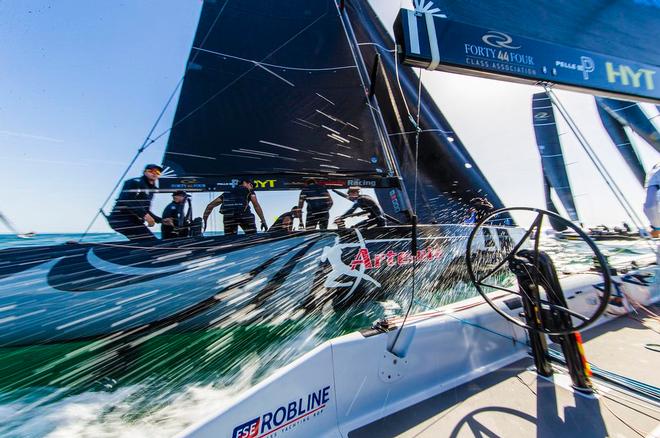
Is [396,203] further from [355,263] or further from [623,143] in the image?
[623,143]

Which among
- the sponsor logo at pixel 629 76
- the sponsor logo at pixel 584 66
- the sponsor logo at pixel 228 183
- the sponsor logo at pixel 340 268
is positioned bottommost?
the sponsor logo at pixel 340 268

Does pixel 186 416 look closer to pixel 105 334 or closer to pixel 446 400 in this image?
pixel 105 334

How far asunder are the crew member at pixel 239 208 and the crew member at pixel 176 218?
0.16m

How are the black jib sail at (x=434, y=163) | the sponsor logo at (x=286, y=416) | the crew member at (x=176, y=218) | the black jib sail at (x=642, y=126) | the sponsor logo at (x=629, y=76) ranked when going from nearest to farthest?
the sponsor logo at (x=286, y=416) → the sponsor logo at (x=629, y=76) → the crew member at (x=176, y=218) → the black jib sail at (x=642, y=126) → the black jib sail at (x=434, y=163)

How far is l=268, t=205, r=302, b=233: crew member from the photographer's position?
211 cm

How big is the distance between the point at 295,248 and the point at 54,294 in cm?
138

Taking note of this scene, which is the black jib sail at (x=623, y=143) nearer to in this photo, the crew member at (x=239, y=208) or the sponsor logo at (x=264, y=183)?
the sponsor logo at (x=264, y=183)

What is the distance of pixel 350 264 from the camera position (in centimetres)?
211

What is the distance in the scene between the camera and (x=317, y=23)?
10.8 ft

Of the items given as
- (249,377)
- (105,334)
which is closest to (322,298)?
(249,377)

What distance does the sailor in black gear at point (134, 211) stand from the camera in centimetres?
170

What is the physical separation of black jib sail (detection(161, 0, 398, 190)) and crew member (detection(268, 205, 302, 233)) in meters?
0.58

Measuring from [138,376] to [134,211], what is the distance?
3.45 ft

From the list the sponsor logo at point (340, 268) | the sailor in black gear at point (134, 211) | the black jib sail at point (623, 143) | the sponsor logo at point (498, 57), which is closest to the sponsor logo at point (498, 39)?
the sponsor logo at point (498, 57)
